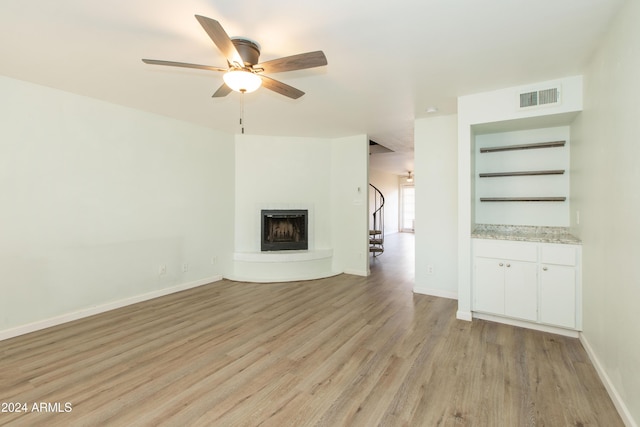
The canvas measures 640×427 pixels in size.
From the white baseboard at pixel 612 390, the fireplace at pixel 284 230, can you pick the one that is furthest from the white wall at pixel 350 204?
the white baseboard at pixel 612 390

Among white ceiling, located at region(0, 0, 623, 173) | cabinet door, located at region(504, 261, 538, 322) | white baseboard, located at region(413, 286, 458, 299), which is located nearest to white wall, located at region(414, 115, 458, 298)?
white baseboard, located at region(413, 286, 458, 299)

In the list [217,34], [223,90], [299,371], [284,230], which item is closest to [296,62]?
[217,34]

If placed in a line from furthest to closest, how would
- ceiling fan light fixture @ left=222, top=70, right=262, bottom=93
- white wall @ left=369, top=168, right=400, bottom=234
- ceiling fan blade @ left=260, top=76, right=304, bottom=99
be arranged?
white wall @ left=369, top=168, right=400, bottom=234
ceiling fan blade @ left=260, top=76, right=304, bottom=99
ceiling fan light fixture @ left=222, top=70, right=262, bottom=93

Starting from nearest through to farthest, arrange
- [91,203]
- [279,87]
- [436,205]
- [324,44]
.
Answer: [324,44] < [279,87] < [91,203] < [436,205]

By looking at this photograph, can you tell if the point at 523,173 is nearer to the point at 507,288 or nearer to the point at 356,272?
the point at 507,288

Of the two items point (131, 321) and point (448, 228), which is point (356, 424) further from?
point (448, 228)

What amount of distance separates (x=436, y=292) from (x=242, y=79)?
146 inches

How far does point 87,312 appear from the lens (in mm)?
3406

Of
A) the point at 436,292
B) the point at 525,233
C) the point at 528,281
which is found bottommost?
the point at 436,292

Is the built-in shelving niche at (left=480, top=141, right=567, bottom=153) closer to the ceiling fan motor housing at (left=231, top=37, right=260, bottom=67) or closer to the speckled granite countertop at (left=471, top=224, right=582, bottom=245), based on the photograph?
the speckled granite countertop at (left=471, top=224, right=582, bottom=245)

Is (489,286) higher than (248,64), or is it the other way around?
(248,64)

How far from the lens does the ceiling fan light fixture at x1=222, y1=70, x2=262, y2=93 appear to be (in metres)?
2.11

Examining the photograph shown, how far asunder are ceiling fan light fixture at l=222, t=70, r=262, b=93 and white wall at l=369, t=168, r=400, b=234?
8798mm

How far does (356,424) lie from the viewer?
1.75m
